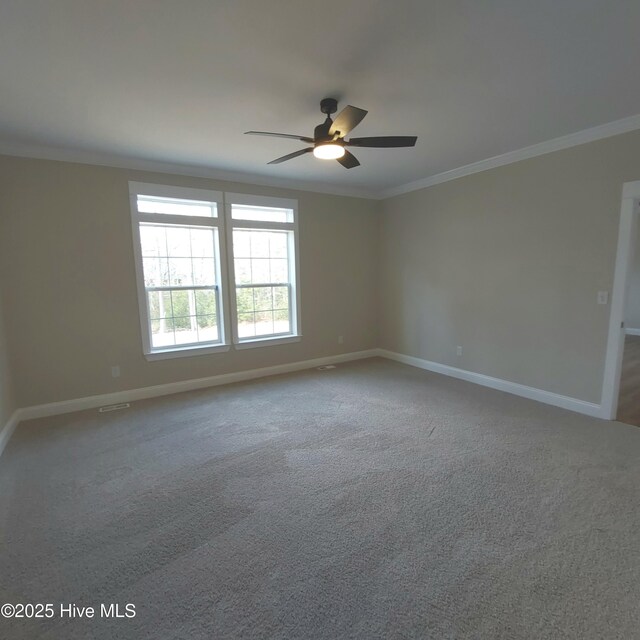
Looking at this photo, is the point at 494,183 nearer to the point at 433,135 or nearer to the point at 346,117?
the point at 433,135

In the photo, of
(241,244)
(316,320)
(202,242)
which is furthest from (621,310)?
(202,242)

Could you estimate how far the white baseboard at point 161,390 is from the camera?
3.58 metres

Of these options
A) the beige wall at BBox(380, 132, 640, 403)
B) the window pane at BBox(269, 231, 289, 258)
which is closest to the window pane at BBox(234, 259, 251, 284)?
the window pane at BBox(269, 231, 289, 258)

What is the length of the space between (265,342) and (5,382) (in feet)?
8.96

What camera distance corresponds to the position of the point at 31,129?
293 centimetres

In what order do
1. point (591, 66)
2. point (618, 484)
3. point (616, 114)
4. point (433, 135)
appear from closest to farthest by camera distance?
1. point (591, 66)
2. point (618, 484)
3. point (616, 114)
4. point (433, 135)

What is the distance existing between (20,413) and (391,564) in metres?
3.85

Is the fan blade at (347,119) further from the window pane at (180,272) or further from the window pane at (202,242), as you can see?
the window pane at (180,272)

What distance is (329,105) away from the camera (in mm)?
2521

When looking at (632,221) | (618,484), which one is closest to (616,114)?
(632,221)

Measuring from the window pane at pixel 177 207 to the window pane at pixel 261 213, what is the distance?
300 mm

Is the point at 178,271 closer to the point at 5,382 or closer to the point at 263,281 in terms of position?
the point at 263,281

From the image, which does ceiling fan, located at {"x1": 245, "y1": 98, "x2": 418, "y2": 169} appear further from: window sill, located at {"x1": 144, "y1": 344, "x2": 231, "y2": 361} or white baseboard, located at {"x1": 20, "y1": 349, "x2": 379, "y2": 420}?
white baseboard, located at {"x1": 20, "y1": 349, "x2": 379, "y2": 420}

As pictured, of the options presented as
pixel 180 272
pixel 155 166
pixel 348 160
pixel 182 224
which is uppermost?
pixel 155 166
